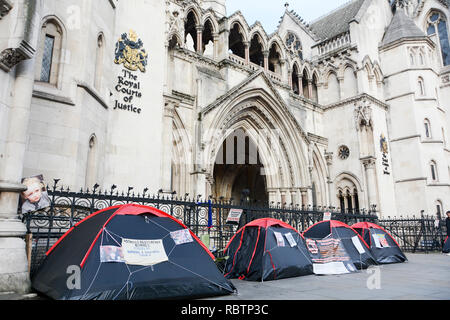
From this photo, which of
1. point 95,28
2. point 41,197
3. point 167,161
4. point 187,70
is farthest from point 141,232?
point 187,70

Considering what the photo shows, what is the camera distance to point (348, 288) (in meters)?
6.32

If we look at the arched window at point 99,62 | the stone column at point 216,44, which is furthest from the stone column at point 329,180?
the arched window at point 99,62

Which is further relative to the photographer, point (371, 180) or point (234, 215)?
point (371, 180)

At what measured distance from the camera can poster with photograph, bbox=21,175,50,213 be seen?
6.42 metres

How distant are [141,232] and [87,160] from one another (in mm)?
5472

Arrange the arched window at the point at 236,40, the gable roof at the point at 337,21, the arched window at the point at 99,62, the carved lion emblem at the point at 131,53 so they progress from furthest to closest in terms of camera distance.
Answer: the gable roof at the point at 337,21 → the arched window at the point at 236,40 → the carved lion emblem at the point at 131,53 → the arched window at the point at 99,62

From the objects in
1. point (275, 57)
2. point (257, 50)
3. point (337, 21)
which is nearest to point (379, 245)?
point (275, 57)

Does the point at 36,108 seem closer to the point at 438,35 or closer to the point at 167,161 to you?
the point at 167,161

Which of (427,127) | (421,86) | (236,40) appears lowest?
(427,127)

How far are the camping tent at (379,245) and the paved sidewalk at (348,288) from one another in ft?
9.33

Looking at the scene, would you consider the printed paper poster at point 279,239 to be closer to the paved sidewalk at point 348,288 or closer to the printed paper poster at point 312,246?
the paved sidewalk at point 348,288

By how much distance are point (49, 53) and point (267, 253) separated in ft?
26.3

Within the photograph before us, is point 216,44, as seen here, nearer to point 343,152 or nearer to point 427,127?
point 343,152

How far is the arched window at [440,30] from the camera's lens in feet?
95.7
